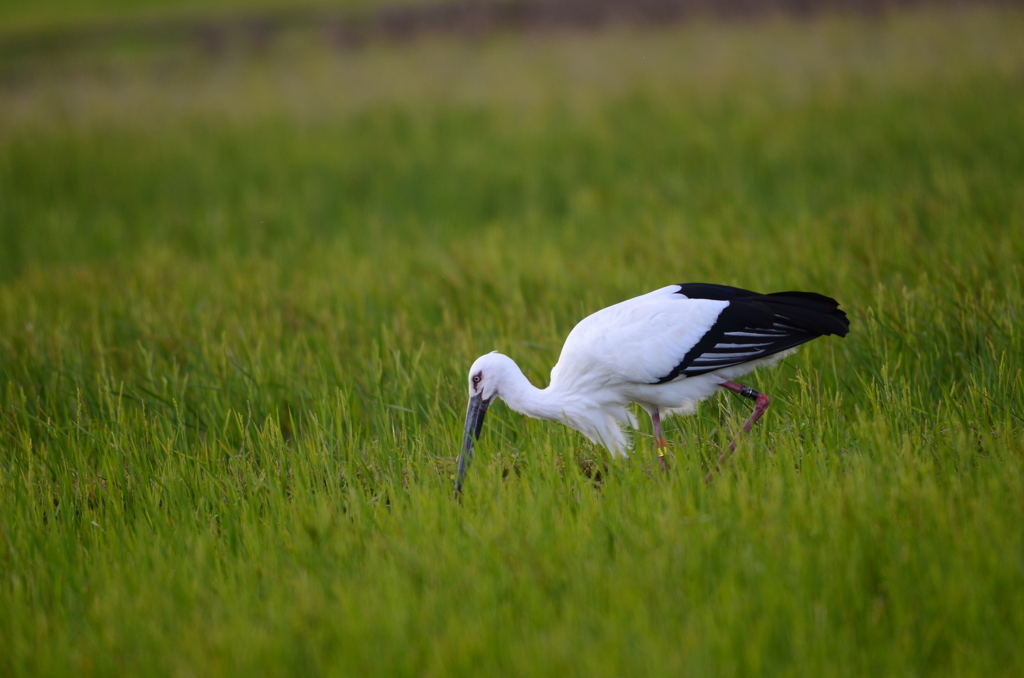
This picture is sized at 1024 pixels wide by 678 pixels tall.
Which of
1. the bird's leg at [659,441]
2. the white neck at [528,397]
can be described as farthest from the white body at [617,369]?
the bird's leg at [659,441]

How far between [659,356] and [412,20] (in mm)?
21911

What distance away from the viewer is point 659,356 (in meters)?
3.72

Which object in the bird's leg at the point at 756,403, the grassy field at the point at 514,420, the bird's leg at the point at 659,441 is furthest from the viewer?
the bird's leg at the point at 756,403

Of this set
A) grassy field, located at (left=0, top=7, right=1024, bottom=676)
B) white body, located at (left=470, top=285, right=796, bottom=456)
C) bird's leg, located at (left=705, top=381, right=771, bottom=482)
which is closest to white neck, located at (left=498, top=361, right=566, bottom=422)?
white body, located at (left=470, top=285, right=796, bottom=456)

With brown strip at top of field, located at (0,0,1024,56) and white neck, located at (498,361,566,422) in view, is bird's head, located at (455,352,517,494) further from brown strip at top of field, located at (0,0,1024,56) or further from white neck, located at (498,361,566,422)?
brown strip at top of field, located at (0,0,1024,56)

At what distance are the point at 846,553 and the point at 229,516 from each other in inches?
85.0

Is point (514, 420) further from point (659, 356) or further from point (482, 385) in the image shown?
point (659, 356)

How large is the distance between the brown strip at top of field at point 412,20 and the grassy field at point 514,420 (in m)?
9.42

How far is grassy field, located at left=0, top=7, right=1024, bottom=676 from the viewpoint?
250cm

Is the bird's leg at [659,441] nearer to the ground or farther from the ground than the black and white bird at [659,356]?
nearer to the ground

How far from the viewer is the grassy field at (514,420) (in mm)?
2500

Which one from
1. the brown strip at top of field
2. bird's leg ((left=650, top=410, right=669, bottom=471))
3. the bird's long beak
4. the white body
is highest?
the brown strip at top of field

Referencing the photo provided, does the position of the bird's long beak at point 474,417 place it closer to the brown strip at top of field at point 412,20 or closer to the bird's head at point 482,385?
the bird's head at point 482,385

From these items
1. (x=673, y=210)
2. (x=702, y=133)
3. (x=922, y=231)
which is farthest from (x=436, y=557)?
(x=702, y=133)
